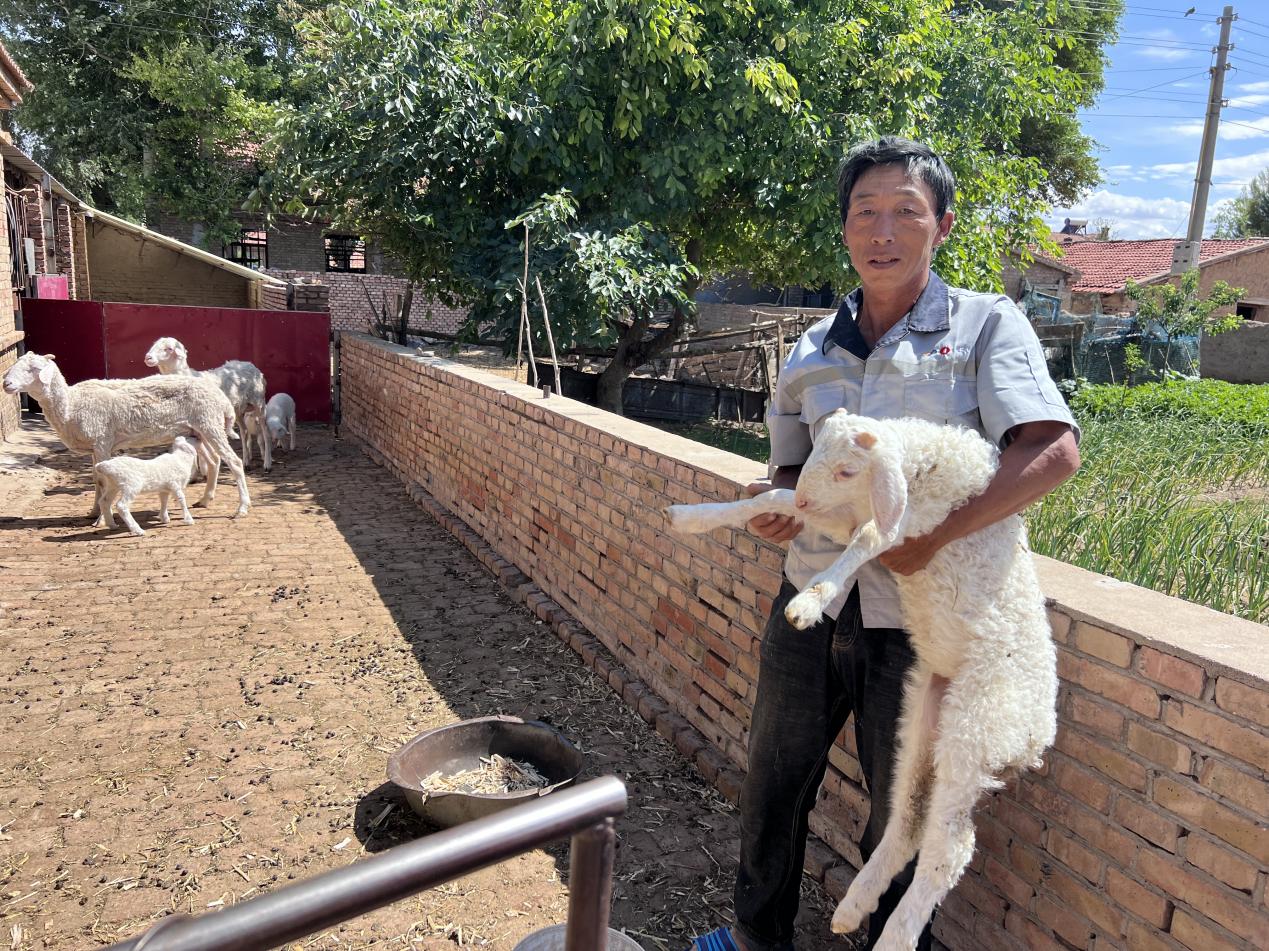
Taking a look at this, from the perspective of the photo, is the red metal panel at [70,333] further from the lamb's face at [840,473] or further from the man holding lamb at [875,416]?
the lamb's face at [840,473]

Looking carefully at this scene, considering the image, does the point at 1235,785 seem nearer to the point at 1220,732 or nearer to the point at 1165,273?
the point at 1220,732

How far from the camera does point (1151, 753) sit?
201 cm

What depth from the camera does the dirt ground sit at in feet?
9.65

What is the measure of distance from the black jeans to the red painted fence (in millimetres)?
10965

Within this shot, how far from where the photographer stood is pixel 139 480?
6.96m

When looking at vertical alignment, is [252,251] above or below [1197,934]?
above

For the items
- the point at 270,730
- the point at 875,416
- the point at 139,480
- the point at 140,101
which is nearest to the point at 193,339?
the point at 139,480

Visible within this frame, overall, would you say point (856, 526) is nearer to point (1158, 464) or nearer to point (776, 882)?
point (776, 882)

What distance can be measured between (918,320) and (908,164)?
0.36 meters

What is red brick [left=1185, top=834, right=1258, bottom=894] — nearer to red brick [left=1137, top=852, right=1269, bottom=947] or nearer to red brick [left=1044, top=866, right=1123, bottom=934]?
red brick [left=1137, top=852, right=1269, bottom=947]

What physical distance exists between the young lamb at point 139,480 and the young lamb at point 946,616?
6.46 metres

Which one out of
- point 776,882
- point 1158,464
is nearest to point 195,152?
point 1158,464

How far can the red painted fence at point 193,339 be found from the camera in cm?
1166

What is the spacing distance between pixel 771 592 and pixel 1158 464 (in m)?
4.29
